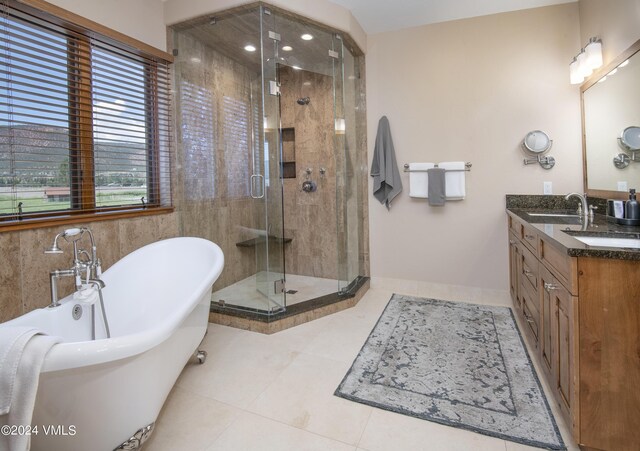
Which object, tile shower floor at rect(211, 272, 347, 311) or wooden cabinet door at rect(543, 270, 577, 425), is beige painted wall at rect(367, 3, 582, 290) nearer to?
tile shower floor at rect(211, 272, 347, 311)

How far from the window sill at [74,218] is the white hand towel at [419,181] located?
231 cm

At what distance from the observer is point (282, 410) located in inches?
65.0

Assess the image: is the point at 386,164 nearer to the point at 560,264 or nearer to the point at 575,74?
the point at 575,74

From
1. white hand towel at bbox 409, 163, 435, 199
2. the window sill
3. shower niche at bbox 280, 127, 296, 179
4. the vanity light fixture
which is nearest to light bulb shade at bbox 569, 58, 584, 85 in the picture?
the vanity light fixture

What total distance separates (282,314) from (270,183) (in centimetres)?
109

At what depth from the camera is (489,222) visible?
3104 mm

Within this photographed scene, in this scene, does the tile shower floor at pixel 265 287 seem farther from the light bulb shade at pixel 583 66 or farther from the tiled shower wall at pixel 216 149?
the light bulb shade at pixel 583 66

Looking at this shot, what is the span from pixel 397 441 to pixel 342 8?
3231 mm

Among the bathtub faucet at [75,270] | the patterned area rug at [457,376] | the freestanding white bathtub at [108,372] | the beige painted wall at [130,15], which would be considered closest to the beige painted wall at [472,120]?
the patterned area rug at [457,376]

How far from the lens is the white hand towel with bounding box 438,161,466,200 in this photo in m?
3.10

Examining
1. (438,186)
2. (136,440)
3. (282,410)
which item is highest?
(438,186)

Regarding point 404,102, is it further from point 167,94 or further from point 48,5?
point 48,5

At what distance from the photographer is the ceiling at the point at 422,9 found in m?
2.79

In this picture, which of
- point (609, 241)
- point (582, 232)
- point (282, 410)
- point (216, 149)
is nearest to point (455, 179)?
point (582, 232)
